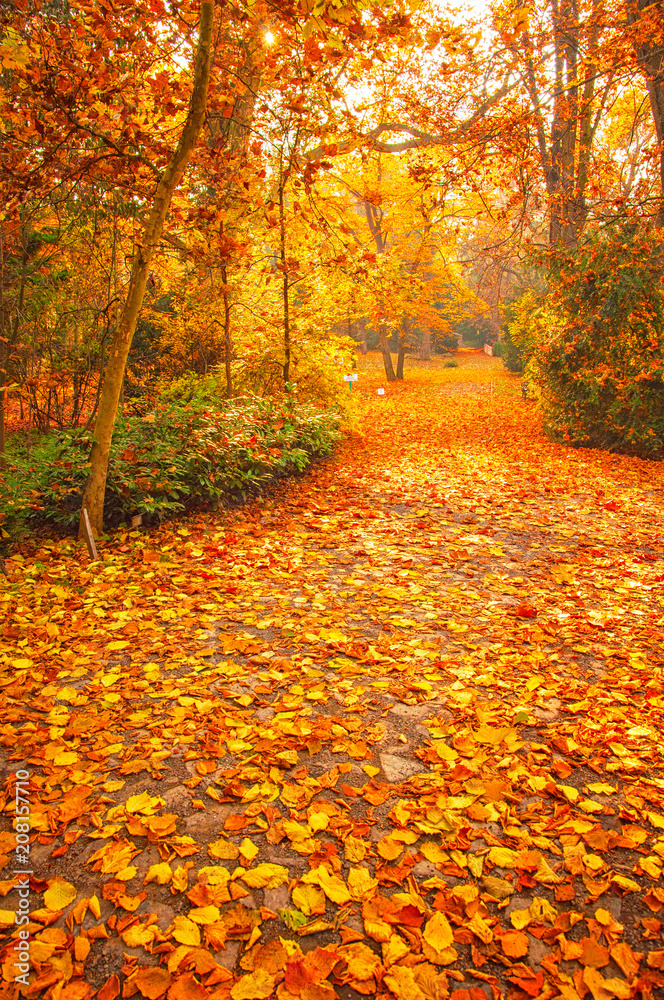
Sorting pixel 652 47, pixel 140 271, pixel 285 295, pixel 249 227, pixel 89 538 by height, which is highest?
pixel 652 47

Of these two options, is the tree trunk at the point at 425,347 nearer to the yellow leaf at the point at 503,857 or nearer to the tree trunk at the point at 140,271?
the tree trunk at the point at 140,271

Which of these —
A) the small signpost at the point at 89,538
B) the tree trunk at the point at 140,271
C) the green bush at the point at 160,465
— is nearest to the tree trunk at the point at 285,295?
the green bush at the point at 160,465

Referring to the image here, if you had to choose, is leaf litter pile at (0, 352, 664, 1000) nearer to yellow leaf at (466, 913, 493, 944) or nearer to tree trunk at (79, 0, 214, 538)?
yellow leaf at (466, 913, 493, 944)

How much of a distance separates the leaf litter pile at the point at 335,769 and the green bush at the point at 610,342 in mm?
4250

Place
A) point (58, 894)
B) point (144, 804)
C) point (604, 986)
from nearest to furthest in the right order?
point (604, 986) → point (58, 894) → point (144, 804)

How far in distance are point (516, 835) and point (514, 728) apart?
625 millimetres

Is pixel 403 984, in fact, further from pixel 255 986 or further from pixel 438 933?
pixel 255 986

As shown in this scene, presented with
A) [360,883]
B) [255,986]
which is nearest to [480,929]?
[360,883]

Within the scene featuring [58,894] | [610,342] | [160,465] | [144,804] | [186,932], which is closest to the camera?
[186,932]

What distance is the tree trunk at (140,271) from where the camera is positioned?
411cm

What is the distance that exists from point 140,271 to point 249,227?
443 cm

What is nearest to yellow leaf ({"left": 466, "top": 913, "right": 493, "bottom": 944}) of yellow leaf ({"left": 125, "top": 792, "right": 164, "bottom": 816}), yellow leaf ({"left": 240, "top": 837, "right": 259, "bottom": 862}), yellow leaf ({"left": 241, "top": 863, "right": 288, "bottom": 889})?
yellow leaf ({"left": 241, "top": 863, "right": 288, "bottom": 889})

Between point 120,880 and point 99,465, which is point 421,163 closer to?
point 99,465

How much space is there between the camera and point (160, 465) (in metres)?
5.17
